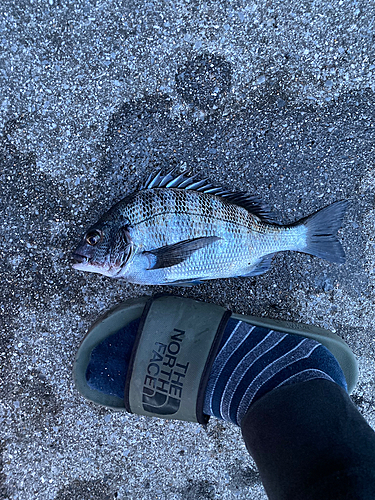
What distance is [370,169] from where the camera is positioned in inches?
74.2

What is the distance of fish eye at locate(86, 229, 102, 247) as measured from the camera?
155 cm

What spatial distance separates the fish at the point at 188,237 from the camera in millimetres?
1562

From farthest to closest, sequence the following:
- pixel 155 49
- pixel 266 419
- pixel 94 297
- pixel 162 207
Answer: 1. pixel 94 297
2. pixel 155 49
3. pixel 162 207
4. pixel 266 419

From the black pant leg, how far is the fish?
677mm

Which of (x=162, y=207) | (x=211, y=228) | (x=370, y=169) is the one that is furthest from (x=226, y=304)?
(x=370, y=169)

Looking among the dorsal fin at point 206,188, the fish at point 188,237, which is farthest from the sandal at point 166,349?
the dorsal fin at point 206,188

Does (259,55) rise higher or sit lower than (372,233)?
higher

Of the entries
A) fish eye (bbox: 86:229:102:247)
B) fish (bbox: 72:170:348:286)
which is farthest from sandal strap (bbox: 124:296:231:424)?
fish eye (bbox: 86:229:102:247)

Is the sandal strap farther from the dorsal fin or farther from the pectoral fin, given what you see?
the dorsal fin

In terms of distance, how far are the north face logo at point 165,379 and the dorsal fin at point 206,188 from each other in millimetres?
806

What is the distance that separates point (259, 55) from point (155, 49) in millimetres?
599

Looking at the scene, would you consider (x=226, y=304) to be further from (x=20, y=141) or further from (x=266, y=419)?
(x=20, y=141)

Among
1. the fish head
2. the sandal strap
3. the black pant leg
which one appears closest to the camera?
the black pant leg

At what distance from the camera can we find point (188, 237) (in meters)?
1.60
